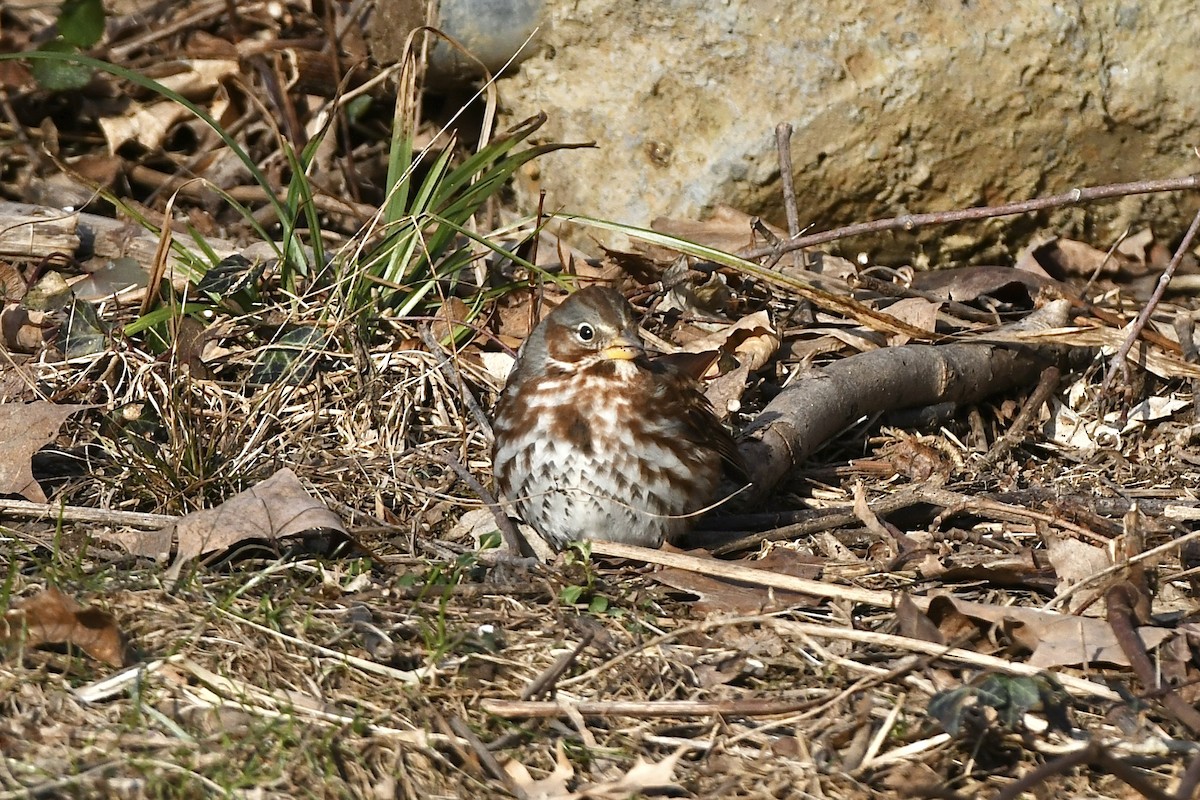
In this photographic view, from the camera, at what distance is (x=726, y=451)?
4703 millimetres

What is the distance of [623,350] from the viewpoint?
4.54m

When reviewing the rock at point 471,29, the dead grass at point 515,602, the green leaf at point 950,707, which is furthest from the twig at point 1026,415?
the rock at point 471,29

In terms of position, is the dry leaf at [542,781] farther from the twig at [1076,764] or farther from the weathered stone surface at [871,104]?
the weathered stone surface at [871,104]

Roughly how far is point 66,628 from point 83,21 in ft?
13.4

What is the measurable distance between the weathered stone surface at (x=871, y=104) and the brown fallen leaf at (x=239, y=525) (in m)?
2.42

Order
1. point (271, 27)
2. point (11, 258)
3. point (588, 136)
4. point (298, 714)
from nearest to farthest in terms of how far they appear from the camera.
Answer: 1. point (298, 714)
2. point (11, 258)
3. point (588, 136)
4. point (271, 27)

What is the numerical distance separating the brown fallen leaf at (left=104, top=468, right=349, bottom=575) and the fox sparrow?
640 millimetres

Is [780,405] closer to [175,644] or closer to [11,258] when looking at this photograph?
[175,644]

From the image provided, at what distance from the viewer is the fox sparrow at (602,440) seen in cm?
442

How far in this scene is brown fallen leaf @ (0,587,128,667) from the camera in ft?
11.2

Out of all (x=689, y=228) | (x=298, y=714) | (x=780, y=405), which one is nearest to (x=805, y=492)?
(x=780, y=405)

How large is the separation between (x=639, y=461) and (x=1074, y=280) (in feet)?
9.16

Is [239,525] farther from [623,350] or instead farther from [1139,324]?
[1139,324]

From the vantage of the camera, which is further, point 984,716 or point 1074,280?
point 1074,280
